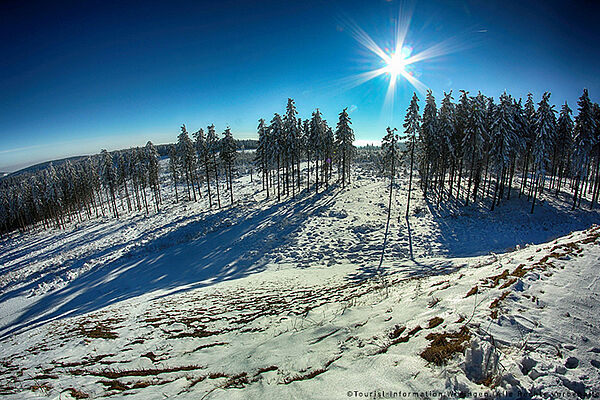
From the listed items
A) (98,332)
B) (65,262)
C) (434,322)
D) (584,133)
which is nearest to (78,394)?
(98,332)

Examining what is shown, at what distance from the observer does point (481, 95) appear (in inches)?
1217

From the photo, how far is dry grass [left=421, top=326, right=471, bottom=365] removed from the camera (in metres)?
4.17

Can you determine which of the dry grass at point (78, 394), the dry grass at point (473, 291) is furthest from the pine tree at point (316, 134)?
the dry grass at point (78, 394)

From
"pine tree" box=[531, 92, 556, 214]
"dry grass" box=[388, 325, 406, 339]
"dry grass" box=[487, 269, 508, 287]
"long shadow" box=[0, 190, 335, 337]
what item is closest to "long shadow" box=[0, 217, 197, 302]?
"long shadow" box=[0, 190, 335, 337]

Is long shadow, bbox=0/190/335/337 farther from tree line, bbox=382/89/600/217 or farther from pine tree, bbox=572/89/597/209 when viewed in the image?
pine tree, bbox=572/89/597/209

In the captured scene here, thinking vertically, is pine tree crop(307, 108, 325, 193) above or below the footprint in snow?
above

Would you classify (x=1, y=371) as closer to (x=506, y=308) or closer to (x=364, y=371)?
(x=364, y=371)

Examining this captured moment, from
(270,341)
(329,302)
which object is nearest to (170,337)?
(270,341)

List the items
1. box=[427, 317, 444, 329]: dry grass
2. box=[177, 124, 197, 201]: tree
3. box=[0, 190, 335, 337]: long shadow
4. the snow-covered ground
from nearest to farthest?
the snow-covered ground < box=[427, 317, 444, 329]: dry grass < box=[0, 190, 335, 337]: long shadow < box=[177, 124, 197, 201]: tree

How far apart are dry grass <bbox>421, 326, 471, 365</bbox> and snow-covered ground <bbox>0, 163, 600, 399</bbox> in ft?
0.11

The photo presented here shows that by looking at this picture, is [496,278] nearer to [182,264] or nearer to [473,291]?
[473,291]

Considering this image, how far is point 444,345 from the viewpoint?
14.8 feet

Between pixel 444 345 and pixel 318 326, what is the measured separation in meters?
3.77

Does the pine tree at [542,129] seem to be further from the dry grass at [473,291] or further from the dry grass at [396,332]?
the dry grass at [396,332]
